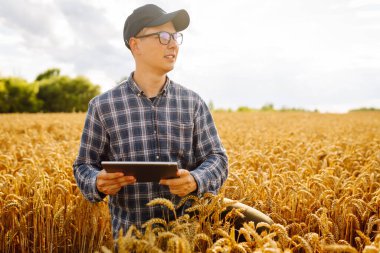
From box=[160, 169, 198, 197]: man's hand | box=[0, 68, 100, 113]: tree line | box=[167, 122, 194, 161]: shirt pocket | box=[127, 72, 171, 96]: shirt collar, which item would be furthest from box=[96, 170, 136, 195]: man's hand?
box=[0, 68, 100, 113]: tree line

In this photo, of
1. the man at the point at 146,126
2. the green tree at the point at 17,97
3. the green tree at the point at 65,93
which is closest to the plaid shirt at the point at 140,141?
the man at the point at 146,126

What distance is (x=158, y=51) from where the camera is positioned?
3057 mm

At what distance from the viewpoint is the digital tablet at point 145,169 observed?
7.36 ft

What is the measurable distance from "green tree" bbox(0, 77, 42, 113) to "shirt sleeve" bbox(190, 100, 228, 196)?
2566 inches

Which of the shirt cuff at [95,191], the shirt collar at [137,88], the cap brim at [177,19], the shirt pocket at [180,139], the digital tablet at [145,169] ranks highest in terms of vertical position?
the cap brim at [177,19]

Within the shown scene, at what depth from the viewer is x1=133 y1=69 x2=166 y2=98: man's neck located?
10.5ft

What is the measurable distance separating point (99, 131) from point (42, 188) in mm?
893

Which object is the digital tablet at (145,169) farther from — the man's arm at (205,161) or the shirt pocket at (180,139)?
the shirt pocket at (180,139)

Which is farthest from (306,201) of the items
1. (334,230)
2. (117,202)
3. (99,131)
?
(99,131)

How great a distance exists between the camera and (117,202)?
3176 mm

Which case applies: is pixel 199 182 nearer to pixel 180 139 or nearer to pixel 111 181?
pixel 180 139

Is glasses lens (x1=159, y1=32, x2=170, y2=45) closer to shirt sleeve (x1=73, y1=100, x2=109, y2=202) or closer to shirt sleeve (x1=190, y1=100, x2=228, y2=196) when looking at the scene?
shirt sleeve (x1=190, y1=100, x2=228, y2=196)

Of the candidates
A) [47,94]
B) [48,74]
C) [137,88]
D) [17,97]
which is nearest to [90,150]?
[137,88]

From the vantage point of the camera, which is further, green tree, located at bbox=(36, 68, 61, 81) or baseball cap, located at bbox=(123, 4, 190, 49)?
green tree, located at bbox=(36, 68, 61, 81)
